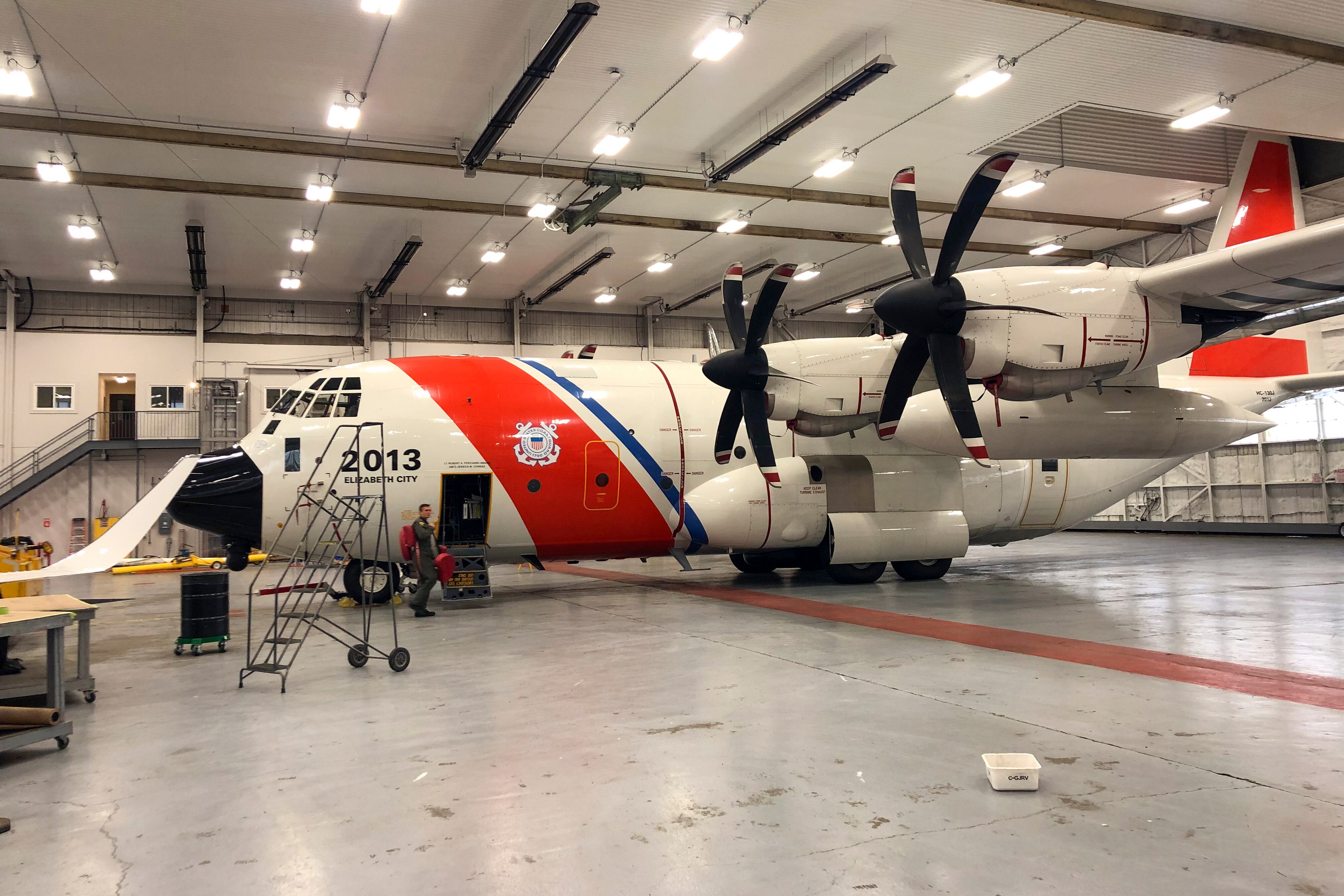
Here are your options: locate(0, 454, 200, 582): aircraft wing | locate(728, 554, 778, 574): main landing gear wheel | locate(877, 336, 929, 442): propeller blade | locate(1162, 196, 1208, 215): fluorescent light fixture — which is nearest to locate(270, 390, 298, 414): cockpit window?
locate(0, 454, 200, 582): aircraft wing

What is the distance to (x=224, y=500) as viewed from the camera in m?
12.3

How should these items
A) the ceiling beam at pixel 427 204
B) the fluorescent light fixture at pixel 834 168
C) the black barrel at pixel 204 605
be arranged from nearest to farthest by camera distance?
1. the black barrel at pixel 204 605
2. the ceiling beam at pixel 427 204
3. the fluorescent light fixture at pixel 834 168

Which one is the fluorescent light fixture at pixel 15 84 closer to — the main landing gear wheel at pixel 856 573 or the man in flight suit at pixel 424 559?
the man in flight suit at pixel 424 559

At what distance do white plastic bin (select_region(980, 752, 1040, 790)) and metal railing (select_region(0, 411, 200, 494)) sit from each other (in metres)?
28.4

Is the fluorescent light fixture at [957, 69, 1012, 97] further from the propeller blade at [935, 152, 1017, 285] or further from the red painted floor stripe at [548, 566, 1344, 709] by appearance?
the red painted floor stripe at [548, 566, 1344, 709]

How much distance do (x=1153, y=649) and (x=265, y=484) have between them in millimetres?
11992

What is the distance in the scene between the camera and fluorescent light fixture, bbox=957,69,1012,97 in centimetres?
1498

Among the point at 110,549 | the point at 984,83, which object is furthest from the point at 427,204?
the point at 110,549

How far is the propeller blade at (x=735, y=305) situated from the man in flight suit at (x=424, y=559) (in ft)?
17.9

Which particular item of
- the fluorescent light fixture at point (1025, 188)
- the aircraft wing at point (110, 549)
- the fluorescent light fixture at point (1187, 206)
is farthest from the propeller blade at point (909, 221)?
the fluorescent light fixture at point (1187, 206)

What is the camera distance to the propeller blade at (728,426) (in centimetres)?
1346

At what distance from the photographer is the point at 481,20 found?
13203 mm

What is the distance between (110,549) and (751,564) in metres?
12.5

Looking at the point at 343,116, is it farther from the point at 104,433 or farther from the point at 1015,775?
the point at 104,433
